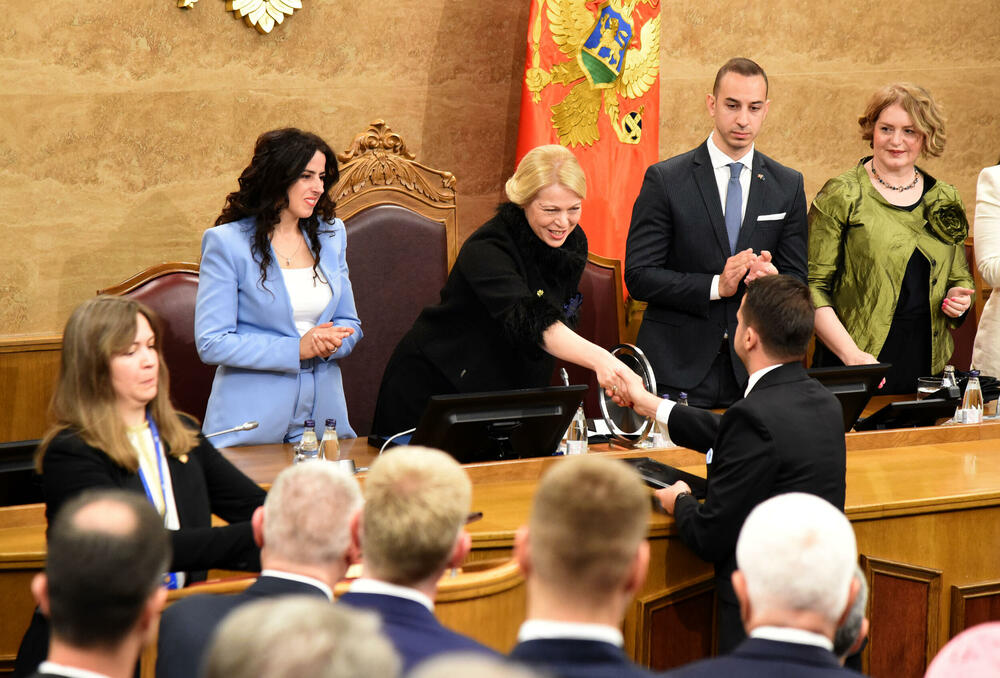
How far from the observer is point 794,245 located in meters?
4.10

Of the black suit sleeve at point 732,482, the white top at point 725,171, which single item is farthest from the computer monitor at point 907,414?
the black suit sleeve at point 732,482

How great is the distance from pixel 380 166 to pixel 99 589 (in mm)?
3314

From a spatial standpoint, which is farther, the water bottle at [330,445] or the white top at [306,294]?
the white top at [306,294]

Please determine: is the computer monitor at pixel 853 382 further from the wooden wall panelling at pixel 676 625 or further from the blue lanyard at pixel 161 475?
the blue lanyard at pixel 161 475

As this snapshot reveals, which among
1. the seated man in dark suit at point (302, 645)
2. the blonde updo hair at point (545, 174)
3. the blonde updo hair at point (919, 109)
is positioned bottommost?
the seated man in dark suit at point (302, 645)

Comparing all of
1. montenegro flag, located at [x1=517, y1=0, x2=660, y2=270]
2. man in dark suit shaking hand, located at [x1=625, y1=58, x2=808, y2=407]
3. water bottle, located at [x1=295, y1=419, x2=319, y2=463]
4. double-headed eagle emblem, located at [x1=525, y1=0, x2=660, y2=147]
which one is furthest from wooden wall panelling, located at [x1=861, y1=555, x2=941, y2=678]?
double-headed eagle emblem, located at [x1=525, y1=0, x2=660, y2=147]

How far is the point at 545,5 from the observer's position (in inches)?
198

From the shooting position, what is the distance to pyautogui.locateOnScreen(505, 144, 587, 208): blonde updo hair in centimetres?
354

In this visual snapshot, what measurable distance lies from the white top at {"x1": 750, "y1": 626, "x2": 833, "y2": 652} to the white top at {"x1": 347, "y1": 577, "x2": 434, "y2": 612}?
0.47 meters

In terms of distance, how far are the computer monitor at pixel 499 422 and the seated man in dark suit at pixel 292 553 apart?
117cm

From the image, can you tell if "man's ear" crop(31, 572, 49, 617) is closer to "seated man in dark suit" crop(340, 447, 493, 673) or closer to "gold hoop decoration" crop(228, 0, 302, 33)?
"seated man in dark suit" crop(340, 447, 493, 673)

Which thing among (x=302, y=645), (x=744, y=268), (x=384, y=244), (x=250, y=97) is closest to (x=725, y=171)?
(x=744, y=268)

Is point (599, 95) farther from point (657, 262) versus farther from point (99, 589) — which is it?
point (99, 589)

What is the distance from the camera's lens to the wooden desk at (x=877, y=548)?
2934 millimetres
